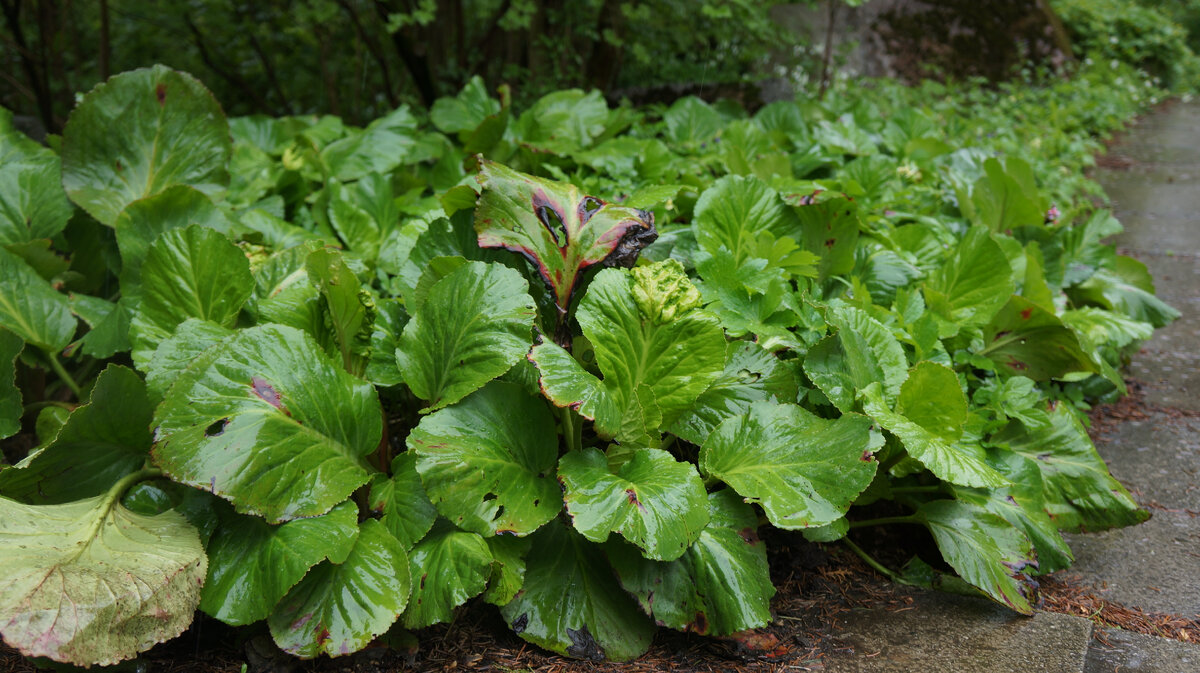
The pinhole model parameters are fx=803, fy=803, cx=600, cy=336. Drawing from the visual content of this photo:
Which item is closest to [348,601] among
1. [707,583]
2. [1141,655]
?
[707,583]

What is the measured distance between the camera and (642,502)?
1550mm

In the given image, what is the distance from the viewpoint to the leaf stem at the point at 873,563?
193 centimetres

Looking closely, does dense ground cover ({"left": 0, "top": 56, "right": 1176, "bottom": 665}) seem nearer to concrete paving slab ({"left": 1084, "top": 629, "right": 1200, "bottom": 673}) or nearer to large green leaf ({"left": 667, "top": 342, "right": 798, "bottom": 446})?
large green leaf ({"left": 667, "top": 342, "right": 798, "bottom": 446})

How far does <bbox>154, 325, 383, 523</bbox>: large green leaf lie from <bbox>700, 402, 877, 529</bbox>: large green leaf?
0.77 metres

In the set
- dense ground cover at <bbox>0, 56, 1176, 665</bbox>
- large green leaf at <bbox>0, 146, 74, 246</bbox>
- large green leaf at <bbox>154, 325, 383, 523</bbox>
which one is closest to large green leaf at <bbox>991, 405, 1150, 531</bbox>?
dense ground cover at <bbox>0, 56, 1176, 665</bbox>

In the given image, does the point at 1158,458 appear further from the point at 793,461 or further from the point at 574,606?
the point at 574,606

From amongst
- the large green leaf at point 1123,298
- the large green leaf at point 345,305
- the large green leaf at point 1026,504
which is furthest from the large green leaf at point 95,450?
the large green leaf at point 1123,298

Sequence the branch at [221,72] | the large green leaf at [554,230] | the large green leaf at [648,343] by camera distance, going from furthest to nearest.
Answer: the branch at [221,72]
the large green leaf at [554,230]
the large green leaf at [648,343]

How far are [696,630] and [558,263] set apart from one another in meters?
0.85

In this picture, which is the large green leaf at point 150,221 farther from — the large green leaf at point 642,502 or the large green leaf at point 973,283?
the large green leaf at point 973,283

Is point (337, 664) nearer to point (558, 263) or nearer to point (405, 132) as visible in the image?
point (558, 263)

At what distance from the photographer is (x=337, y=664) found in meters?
1.62

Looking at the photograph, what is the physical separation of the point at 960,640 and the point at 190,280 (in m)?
1.95

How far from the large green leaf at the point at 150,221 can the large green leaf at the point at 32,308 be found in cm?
16
